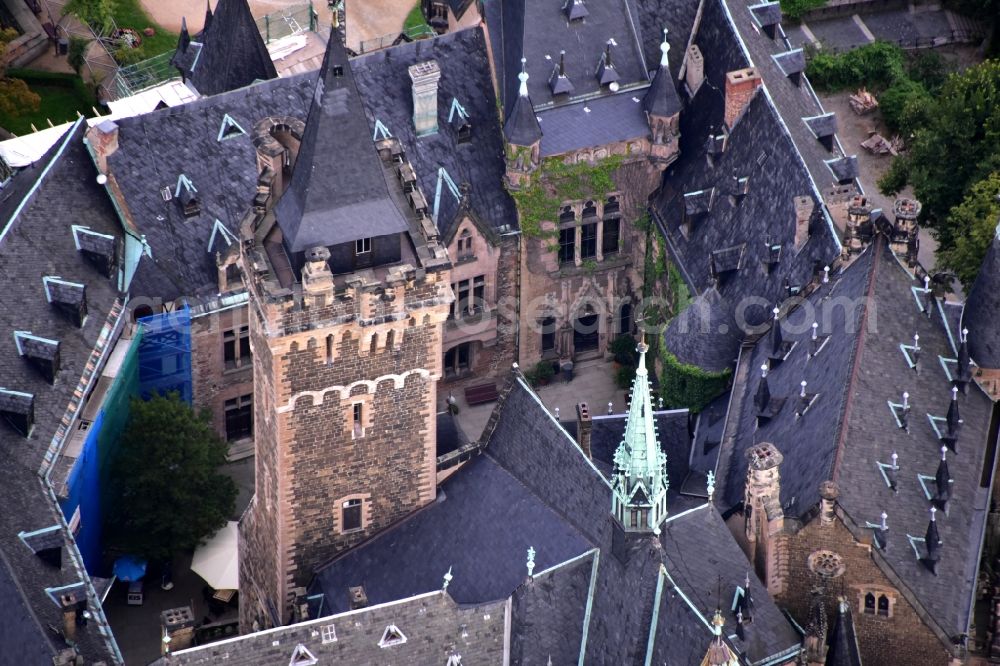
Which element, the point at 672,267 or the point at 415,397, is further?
the point at 672,267

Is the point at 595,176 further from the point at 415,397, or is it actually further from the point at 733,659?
the point at 733,659

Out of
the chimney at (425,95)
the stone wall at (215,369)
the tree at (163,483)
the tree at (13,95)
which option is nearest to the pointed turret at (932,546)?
the tree at (163,483)

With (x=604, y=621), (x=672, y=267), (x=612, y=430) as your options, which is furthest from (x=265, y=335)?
(x=672, y=267)

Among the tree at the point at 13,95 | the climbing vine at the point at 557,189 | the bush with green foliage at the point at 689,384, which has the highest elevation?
the tree at the point at 13,95

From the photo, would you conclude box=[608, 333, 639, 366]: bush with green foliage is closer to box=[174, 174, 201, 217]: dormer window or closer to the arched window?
box=[174, 174, 201, 217]: dormer window

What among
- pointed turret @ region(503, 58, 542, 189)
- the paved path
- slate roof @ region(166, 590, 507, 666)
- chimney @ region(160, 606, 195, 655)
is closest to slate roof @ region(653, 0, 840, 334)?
pointed turret @ region(503, 58, 542, 189)

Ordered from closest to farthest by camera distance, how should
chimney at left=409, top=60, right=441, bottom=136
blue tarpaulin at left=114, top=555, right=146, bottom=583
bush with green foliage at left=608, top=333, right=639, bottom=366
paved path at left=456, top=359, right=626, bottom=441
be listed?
1. blue tarpaulin at left=114, top=555, right=146, bottom=583
2. chimney at left=409, top=60, right=441, bottom=136
3. paved path at left=456, top=359, right=626, bottom=441
4. bush with green foliage at left=608, top=333, right=639, bottom=366

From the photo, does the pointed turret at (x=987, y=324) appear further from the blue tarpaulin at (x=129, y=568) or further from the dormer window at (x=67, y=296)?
the dormer window at (x=67, y=296)
